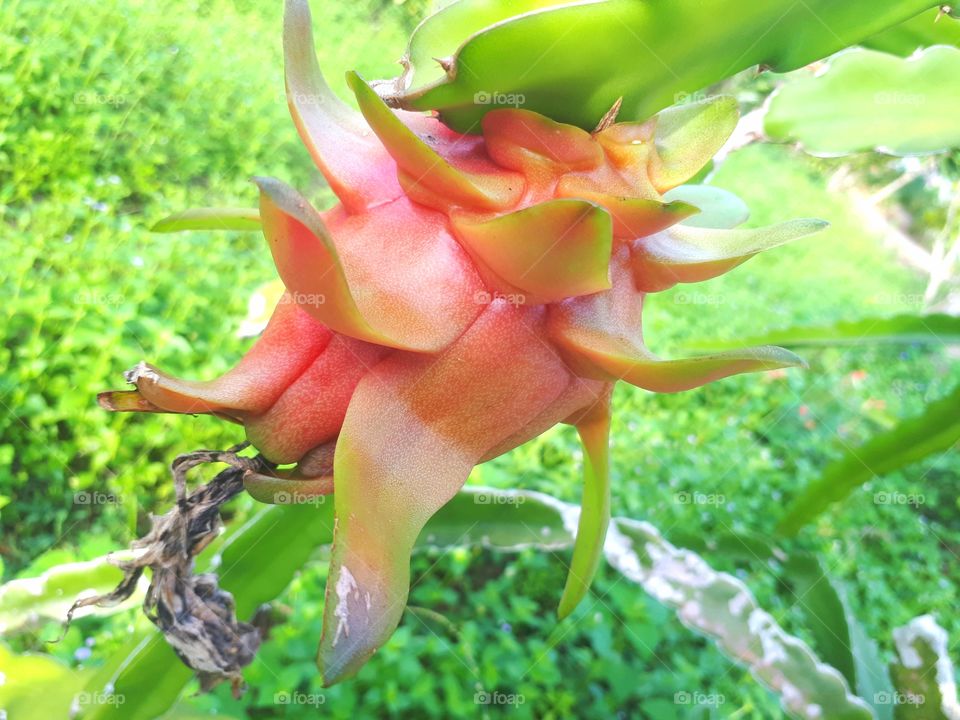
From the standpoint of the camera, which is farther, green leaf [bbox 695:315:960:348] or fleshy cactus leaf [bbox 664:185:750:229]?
green leaf [bbox 695:315:960:348]

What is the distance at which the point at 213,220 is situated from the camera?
1.74 feet

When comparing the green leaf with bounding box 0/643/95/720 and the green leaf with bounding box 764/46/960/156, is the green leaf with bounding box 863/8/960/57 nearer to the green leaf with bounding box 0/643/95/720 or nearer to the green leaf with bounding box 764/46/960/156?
the green leaf with bounding box 764/46/960/156

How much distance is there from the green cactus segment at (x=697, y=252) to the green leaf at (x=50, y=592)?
0.70m

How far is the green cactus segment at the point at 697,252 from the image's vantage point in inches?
15.5

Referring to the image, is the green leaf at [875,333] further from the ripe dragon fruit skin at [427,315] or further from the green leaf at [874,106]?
the ripe dragon fruit skin at [427,315]

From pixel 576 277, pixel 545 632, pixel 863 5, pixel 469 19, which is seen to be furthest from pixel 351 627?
pixel 545 632

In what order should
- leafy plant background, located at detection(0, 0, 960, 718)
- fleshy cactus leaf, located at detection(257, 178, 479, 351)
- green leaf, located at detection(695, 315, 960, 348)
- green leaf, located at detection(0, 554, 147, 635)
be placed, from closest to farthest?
fleshy cactus leaf, located at detection(257, 178, 479, 351) → green leaf, located at detection(0, 554, 147, 635) → green leaf, located at detection(695, 315, 960, 348) → leafy plant background, located at detection(0, 0, 960, 718)

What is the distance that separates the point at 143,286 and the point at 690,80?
5.32ft

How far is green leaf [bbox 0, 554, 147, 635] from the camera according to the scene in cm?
79

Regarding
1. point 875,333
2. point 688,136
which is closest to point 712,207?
point 688,136

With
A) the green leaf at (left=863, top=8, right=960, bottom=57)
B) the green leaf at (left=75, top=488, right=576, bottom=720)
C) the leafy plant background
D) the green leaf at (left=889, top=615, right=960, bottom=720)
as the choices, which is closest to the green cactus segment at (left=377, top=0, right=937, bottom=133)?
the green leaf at (left=863, top=8, right=960, bottom=57)

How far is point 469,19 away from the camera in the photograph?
39 cm

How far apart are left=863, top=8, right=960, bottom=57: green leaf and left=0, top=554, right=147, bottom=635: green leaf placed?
3.20 ft

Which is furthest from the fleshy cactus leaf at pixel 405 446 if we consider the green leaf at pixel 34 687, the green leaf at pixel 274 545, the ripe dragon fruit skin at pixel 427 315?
the green leaf at pixel 34 687
